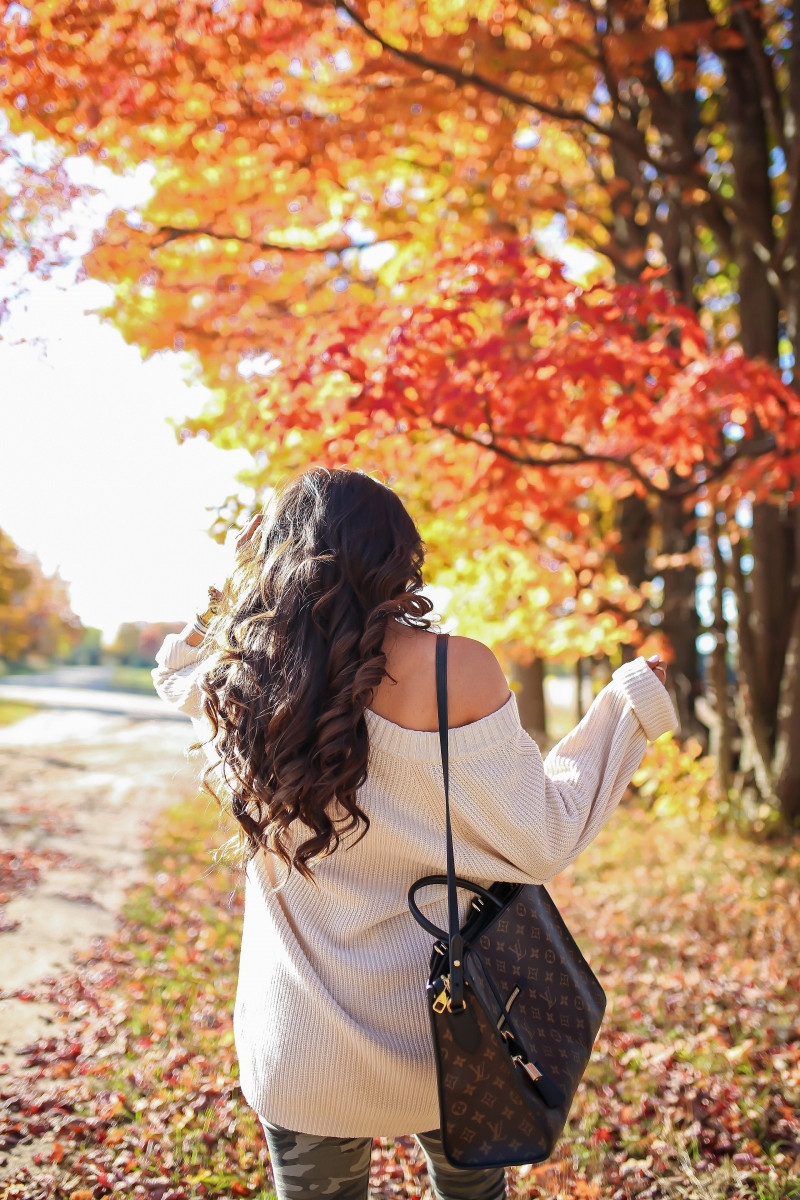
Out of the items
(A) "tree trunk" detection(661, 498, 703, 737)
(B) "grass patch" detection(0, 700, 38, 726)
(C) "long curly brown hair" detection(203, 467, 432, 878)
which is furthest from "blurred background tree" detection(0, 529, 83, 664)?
(C) "long curly brown hair" detection(203, 467, 432, 878)

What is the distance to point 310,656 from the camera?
1.61m

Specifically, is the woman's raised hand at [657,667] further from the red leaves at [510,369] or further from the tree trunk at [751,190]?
the tree trunk at [751,190]

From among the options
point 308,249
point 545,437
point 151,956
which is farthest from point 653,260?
point 151,956

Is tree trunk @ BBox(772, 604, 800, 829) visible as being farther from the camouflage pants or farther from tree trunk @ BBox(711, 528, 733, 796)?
the camouflage pants

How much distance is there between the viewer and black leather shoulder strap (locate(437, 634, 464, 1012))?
1.57 meters

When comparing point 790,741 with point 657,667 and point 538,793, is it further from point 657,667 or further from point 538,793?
point 538,793

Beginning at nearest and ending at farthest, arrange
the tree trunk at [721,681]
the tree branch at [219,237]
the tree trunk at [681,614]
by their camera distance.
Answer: the tree branch at [219,237] → the tree trunk at [721,681] → the tree trunk at [681,614]

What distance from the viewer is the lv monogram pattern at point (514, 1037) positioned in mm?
1567

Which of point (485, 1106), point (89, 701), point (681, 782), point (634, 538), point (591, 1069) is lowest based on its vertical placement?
point (89, 701)

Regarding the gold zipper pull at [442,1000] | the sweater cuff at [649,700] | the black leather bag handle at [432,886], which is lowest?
the gold zipper pull at [442,1000]

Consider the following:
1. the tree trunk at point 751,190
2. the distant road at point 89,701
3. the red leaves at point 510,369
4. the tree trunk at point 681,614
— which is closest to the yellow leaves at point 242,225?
the red leaves at point 510,369

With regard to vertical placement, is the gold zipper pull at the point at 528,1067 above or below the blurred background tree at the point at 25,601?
below

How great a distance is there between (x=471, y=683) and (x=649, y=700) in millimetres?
476

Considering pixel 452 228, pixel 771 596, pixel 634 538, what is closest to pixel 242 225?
pixel 452 228
